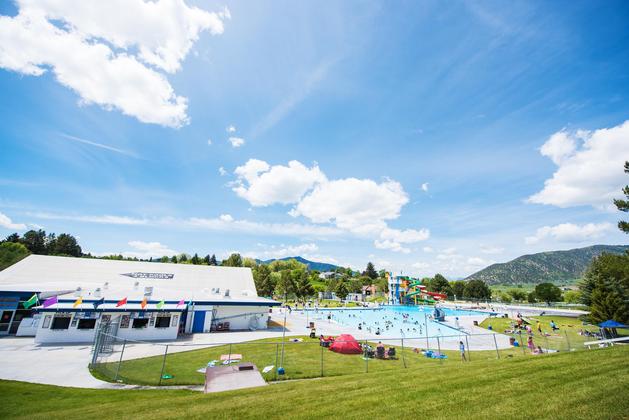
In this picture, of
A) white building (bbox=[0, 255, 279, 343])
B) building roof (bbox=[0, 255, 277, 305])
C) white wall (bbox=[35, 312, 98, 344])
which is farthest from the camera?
building roof (bbox=[0, 255, 277, 305])

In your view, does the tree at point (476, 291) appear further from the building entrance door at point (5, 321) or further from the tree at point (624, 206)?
the building entrance door at point (5, 321)

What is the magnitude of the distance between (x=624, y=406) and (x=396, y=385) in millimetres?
6180

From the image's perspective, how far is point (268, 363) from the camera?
17.0 metres

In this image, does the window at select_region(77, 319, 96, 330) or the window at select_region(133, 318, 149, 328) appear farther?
the window at select_region(133, 318, 149, 328)

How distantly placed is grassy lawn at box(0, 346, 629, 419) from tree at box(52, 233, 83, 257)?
396ft

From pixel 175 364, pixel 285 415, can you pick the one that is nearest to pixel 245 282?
pixel 175 364

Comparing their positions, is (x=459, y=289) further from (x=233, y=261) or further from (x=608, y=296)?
(x=233, y=261)

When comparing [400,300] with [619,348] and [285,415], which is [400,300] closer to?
[619,348]

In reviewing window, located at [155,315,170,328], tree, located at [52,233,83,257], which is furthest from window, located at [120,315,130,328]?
tree, located at [52,233,83,257]

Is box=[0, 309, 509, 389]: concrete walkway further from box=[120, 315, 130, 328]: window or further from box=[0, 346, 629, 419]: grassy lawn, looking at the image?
box=[120, 315, 130, 328]: window

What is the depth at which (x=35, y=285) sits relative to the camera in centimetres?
2861

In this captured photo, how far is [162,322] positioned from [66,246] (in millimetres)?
111470

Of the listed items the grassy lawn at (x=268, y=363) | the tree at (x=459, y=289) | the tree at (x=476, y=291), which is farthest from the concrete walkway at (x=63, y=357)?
the tree at (x=459, y=289)

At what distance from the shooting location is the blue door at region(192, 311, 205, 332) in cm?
3027
